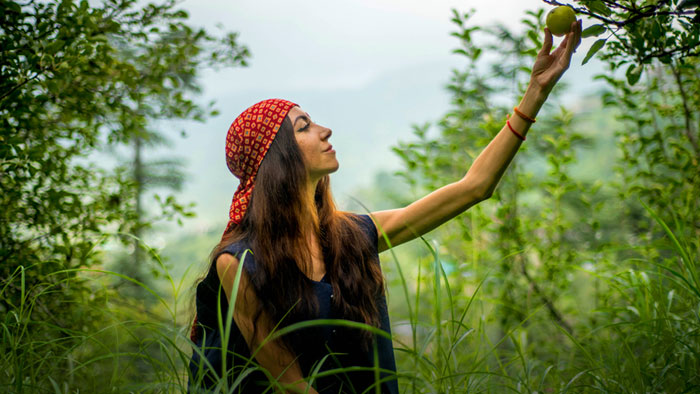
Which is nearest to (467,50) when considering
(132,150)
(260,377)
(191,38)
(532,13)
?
(532,13)

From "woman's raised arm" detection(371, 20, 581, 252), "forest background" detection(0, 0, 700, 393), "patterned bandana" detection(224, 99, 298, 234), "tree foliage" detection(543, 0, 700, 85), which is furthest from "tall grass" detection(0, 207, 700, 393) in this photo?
"tree foliage" detection(543, 0, 700, 85)

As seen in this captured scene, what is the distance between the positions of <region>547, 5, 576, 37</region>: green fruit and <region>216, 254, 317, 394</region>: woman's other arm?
94 cm

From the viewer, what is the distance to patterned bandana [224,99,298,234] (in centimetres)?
139

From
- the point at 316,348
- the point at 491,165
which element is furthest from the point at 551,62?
the point at 316,348

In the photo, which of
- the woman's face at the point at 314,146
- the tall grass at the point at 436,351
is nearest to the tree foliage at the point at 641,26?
the tall grass at the point at 436,351

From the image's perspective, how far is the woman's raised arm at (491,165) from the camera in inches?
47.9

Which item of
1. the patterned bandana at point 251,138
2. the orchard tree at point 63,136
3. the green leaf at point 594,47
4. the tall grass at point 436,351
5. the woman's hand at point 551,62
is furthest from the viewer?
the patterned bandana at point 251,138

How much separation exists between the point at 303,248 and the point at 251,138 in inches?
13.8

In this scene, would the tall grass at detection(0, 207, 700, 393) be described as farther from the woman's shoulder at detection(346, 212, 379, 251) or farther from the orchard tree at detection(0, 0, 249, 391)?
the woman's shoulder at detection(346, 212, 379, 251)

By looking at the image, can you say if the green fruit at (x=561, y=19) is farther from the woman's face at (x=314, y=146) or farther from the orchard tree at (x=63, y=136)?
the orchard tree at (x=63, y=136)

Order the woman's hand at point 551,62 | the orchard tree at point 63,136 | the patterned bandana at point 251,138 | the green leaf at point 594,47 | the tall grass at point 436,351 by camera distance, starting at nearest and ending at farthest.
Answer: the tall grass at point 436,351, the green leaf at point 594,47, the woman's hand at point 551,62, the orchard tree at point 63,136, the patterned bandana at point 251,138

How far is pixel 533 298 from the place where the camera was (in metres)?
2.62

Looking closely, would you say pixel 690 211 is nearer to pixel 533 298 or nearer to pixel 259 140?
pixel 533 298

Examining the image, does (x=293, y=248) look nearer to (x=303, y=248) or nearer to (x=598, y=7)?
(x=303, y=248)
